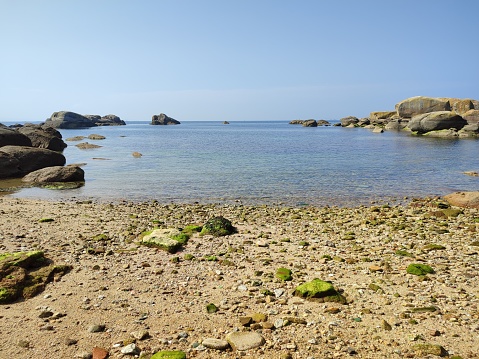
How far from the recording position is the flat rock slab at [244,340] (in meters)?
5.75

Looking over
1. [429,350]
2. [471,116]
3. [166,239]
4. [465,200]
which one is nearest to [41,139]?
[166,239]

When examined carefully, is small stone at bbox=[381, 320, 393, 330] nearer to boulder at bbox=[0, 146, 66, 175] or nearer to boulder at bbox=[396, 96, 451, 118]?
boulder at bbox=[0, 146, 66, 175]

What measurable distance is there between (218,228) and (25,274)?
5733mm

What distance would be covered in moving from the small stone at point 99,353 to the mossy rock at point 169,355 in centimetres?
78

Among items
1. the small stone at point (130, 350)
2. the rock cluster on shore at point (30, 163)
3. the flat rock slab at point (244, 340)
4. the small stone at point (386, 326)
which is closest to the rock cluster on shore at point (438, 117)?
the rock cluster on shore at point (30, 163)

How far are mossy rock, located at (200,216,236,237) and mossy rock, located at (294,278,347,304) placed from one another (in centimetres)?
468

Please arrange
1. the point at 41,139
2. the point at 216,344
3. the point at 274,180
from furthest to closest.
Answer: the point at 41,139
the point at 274,180
the point at 216,344

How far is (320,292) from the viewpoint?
7.26 m

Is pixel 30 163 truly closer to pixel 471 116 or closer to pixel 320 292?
pixel 320 292

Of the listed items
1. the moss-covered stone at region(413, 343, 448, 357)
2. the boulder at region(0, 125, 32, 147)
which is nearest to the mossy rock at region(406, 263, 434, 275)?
the moss-covered stone at region(413, 343, 448, 357)

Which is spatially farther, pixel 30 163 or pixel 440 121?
pixel 440 121

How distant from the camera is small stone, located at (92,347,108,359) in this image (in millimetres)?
5512

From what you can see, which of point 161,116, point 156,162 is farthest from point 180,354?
point 161,116

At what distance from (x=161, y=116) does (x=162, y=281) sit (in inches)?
7660
